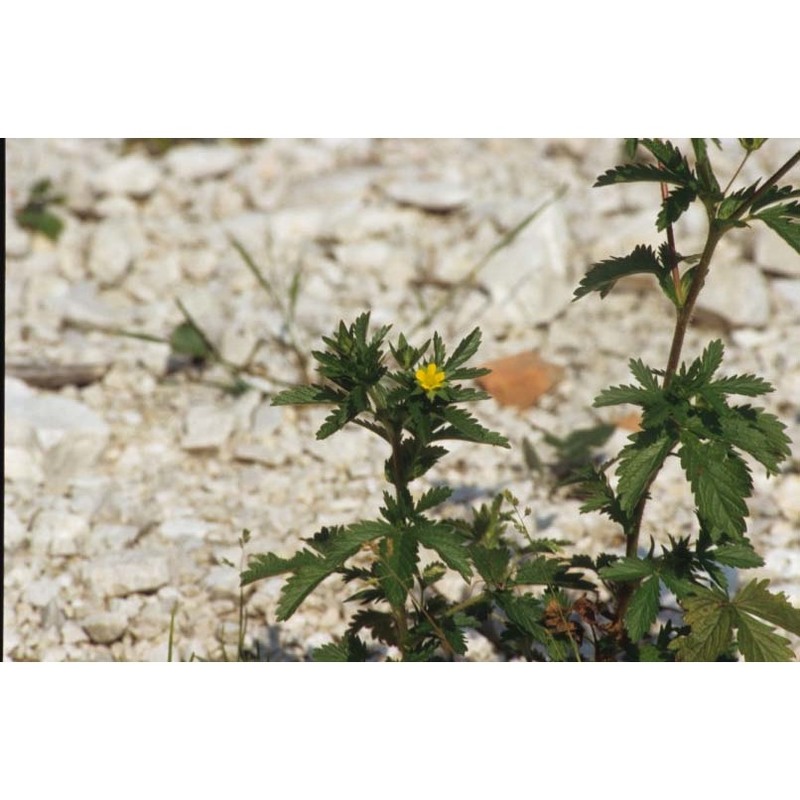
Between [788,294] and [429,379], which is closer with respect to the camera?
[429,379]

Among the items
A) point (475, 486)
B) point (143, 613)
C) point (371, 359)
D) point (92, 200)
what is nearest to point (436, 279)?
point (475, 486)

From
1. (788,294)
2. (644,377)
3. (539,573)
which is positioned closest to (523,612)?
(539,573)

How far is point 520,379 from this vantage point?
4340 millimetres

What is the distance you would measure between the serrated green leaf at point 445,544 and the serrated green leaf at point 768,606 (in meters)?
0.62

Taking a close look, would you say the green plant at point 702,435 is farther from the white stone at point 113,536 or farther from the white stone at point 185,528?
the white stone at point 113,536

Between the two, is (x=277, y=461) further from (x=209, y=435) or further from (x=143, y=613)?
(x=143, y=613)

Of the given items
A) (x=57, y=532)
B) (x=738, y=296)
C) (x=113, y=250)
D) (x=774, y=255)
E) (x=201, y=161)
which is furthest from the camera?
(x=201, y=161)

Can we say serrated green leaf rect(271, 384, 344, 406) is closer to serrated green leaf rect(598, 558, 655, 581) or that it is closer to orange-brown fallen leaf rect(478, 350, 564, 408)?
serrated green leaf rect(598, 558, 655, 581)

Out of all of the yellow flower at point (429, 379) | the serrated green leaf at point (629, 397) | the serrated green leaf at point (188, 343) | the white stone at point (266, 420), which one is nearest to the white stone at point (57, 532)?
the white stone at point (266, 420)

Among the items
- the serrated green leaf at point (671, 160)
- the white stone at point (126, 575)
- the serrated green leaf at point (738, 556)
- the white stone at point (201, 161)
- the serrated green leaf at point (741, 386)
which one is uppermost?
the white stone at point (201, 161)

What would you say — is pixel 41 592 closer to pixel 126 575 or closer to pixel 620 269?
pixel 126 575

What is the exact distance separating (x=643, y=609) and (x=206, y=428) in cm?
207

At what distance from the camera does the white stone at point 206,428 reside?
4039mm

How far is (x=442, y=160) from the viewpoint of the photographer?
581cm
